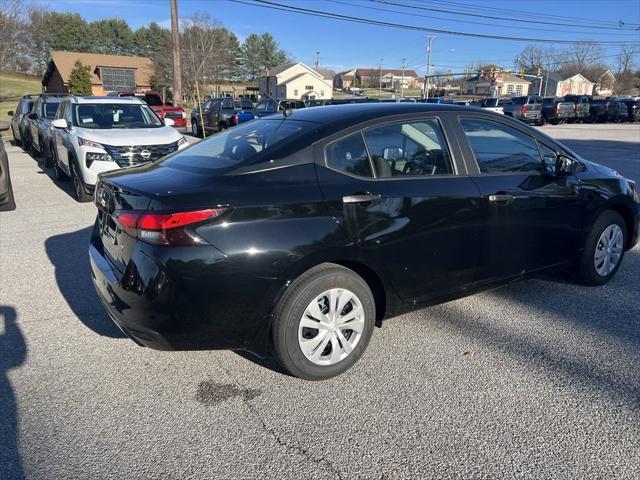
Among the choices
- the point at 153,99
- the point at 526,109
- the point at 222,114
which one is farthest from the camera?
the point at 526,109

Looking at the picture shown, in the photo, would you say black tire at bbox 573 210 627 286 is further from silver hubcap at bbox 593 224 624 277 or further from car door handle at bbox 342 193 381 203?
car door handle at bbox 342 193 381 203

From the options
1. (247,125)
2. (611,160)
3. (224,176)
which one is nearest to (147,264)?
(224,176)

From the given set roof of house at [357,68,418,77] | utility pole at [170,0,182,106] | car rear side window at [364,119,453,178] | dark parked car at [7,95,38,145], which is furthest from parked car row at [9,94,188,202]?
roof of house at [357,68,418,77]

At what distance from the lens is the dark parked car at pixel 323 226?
8.77ft

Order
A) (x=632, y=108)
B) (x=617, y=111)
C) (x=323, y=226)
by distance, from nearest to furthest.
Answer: (x=323, y=226) < (x=617, y=111) < (x=632, y=108)

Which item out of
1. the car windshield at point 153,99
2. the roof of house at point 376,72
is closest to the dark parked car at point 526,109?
the car windshield at point 153,99

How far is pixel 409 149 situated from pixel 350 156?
54 centimetres

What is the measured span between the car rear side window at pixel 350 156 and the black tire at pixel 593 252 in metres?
2.46

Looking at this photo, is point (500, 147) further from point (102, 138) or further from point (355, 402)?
point (102, 138)

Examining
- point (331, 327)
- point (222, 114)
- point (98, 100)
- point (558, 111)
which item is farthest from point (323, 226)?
point (558, 111)

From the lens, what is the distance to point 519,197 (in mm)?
3760

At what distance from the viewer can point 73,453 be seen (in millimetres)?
2467

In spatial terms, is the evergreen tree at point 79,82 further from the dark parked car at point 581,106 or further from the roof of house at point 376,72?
the roof of house at point 376,72

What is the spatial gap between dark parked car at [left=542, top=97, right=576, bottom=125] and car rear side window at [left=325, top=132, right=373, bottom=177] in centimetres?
3623
